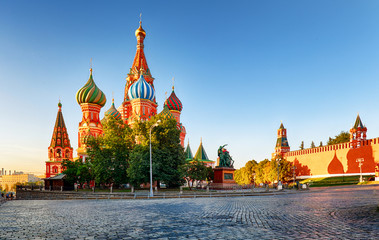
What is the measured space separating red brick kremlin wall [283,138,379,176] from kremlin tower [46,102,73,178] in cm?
6567

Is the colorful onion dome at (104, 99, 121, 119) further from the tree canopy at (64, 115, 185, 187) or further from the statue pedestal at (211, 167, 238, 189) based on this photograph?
the statue pedestal at (211, 167, 238, 189)

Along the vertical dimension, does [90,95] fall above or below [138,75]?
below

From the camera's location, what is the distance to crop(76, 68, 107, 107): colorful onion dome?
207ft

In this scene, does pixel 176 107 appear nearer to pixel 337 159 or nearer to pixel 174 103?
pixel 174 103

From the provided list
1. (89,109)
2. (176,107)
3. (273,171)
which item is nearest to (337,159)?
(273,171)

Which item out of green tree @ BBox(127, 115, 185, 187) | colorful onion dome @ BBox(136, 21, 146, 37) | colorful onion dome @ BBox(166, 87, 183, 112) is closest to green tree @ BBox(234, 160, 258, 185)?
colorful onion dome @ BBox(166, 87, 183, 112)

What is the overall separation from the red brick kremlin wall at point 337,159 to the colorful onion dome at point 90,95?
56339 mm

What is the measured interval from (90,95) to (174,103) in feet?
67.0

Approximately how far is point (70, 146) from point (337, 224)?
79.9 meters

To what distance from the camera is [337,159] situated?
208ft

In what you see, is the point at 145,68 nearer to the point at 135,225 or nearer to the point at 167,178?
the point at 167,178

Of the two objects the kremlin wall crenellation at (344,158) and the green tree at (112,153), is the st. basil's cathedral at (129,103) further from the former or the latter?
the kremlin wall crenellation at (344,158)

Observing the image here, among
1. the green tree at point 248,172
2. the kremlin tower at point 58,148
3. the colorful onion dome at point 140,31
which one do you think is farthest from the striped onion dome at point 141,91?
the green tree at point 248,172

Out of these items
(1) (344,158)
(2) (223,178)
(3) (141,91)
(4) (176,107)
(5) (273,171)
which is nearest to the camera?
(2) (223,178)
